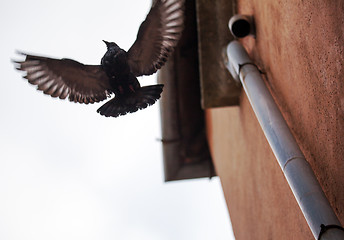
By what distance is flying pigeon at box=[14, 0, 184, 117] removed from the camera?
10.5 feet

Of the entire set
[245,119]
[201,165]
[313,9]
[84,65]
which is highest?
[313,9]

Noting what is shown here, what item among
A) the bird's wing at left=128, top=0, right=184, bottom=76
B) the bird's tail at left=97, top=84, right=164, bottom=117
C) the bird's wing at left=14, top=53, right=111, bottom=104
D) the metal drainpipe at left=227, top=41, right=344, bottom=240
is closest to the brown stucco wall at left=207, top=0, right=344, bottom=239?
the metal drainpipe at left=227, top=41, right=344, bottom=240

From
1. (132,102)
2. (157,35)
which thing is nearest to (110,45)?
(132,102)

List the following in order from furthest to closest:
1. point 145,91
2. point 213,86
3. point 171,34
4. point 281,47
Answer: point 213,86 → point 281,47 → point 171,34 → point 145,91

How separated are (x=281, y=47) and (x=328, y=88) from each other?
47.0 inches

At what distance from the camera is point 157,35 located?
3467 millimetres

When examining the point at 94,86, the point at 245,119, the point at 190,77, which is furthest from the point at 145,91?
the point at 190,77

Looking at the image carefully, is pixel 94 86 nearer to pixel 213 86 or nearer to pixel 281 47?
pixel 281 47

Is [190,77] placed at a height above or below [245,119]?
above

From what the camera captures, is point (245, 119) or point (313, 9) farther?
point (245, 119)

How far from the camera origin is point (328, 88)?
295 centimetres

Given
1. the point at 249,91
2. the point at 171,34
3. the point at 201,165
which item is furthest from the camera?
the point at 201,165

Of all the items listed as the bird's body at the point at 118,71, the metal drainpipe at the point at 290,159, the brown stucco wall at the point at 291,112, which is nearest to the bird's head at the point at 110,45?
the bird's body at the point at 118,71

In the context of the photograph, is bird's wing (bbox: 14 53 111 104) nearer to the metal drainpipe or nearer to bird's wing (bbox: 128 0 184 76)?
bird's wing (bbox: 128 0 184 76)
